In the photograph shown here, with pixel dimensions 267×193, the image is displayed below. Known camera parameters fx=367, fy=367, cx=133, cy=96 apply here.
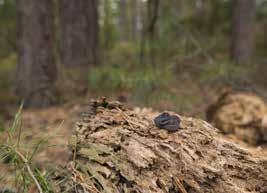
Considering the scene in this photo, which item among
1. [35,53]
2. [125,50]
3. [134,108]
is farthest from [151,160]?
[125,50]

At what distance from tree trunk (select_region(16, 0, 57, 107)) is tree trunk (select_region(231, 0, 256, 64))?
9.72 ft

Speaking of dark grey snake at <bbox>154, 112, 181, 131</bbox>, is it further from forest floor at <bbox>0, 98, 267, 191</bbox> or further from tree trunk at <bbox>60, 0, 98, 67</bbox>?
tree trunk at <bbox>60, 0, 98, 67</bbox>

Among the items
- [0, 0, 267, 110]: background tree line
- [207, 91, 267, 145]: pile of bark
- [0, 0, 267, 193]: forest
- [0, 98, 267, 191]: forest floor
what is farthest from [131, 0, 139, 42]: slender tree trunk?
[207, 91, 267, 145]: pile of bark

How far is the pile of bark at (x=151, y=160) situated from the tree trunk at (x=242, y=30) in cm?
436

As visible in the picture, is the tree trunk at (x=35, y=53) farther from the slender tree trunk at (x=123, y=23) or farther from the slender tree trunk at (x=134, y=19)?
the slender tree trunk at (x=123, y=23)

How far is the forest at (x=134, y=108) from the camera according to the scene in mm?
1310

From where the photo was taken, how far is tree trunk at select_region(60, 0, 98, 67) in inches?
190

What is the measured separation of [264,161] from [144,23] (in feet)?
10.4

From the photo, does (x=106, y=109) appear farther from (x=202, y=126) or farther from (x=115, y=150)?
(x=202, y=126)

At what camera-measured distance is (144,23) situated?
4387 mm

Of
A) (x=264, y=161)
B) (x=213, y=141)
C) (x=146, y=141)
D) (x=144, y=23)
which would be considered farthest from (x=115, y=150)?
(x=144, y=23)

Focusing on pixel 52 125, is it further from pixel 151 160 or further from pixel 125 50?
pixel 125 50

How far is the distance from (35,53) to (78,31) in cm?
110

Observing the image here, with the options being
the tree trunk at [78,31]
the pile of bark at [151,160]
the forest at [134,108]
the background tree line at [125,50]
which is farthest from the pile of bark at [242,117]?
the tree trunk at [78,31]
